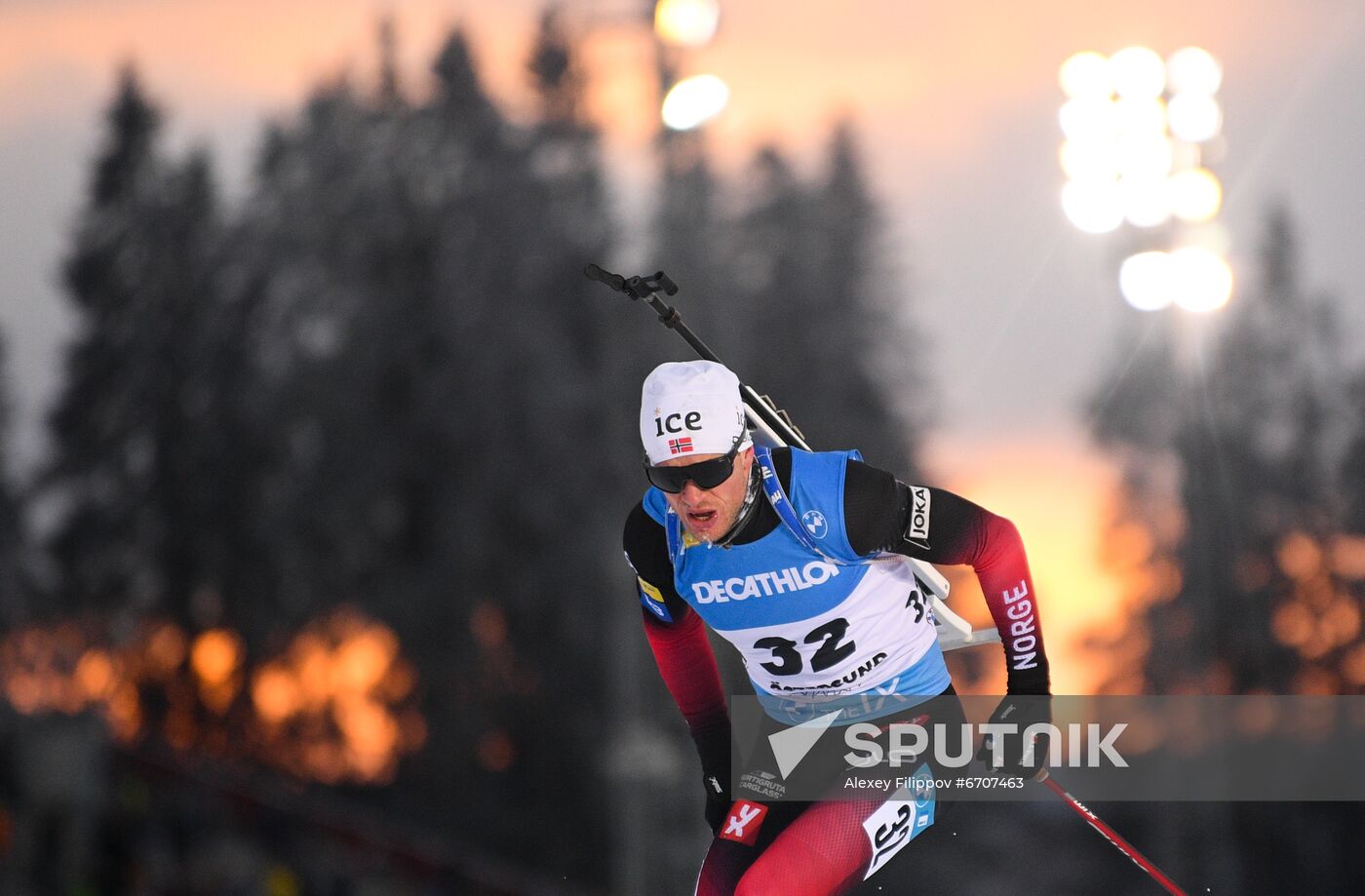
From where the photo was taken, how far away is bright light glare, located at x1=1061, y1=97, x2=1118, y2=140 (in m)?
13.3

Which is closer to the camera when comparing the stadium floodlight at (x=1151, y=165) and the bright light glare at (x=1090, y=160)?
the stadium floodlight at (x=1151, y=165)

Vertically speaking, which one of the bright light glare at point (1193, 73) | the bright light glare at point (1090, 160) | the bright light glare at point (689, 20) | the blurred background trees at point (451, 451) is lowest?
the blurred background trees at point (451, 451)

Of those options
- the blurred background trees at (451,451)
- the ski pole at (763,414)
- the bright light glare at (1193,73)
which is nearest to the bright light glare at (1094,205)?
the bright light glare at (1193,73)

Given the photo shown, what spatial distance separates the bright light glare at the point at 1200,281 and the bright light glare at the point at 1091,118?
122 centimetres

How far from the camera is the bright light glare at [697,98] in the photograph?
10.9 m

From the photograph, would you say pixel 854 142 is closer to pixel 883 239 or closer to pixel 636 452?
pixel 883 239

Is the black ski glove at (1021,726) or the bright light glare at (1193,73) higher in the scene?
the bright light glare at (1193,73)

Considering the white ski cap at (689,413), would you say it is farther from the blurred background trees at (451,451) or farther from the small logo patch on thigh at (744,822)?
the blurred background trees at (451,451)

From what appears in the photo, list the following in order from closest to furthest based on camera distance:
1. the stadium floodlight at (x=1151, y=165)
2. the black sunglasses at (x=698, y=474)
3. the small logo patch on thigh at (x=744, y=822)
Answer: the black sunglasses at (x=698, y=474)
the small logo patch on thigh at (x=744, y=822)
the stadium floodlight at (x=1151, y=165)

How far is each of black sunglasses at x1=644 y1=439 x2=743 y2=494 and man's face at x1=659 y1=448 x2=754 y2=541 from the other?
15 millimetres

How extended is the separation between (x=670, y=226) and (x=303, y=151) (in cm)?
2155

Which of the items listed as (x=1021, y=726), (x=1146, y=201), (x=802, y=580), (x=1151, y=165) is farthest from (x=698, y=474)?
(x=1151, y=165)

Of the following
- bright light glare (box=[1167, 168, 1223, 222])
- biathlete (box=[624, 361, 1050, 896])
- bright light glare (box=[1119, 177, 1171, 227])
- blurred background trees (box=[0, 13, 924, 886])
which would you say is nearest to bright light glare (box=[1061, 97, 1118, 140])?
bright light glare (box=[1119, 177, 1171, 227])

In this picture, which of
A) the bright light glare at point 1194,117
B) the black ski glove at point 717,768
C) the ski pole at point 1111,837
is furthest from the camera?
the bright light glare at point 1194,117
